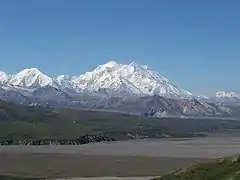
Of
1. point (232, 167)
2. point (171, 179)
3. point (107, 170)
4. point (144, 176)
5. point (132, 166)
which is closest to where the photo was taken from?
point (232, 167)

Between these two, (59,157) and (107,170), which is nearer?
(107,170)

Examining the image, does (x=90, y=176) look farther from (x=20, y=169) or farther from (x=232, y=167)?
(x=232, y=167)

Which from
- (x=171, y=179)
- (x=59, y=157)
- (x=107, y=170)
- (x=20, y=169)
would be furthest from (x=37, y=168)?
(x=171, y=179)

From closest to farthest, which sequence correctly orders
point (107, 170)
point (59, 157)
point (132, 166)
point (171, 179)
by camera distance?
point (171, 179) < point (107, 170) < point (132, 166) < point (59, 157)

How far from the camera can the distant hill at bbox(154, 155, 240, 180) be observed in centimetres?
5238

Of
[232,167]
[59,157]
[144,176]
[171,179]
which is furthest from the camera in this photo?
[59,157]

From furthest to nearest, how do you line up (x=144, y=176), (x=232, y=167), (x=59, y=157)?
(x=59, y=157)
(x=144, y=176)
(x=232, y=167)

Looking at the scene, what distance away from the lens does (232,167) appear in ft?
180

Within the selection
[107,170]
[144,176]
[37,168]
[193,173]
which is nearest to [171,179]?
[193,173]

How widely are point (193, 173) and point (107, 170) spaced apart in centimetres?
5283

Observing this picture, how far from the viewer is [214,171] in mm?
55969

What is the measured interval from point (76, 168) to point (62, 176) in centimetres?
1532

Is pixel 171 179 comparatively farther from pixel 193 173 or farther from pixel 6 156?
pixel 6 156

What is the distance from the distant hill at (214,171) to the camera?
5238cm
